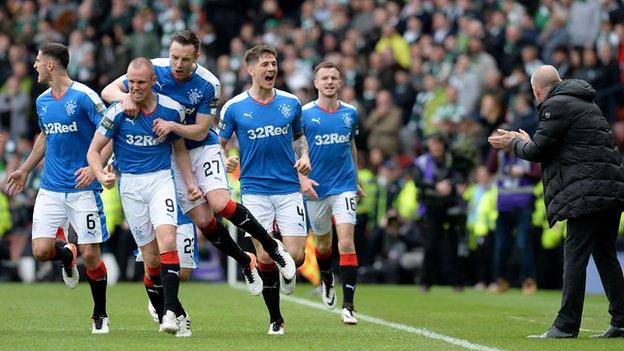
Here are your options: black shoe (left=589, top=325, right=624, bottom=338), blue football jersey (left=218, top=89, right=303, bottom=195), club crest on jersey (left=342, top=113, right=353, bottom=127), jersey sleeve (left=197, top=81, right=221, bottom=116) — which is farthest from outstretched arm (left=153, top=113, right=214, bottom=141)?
black shoe (left=589, top=325, right=624, bottom=338)

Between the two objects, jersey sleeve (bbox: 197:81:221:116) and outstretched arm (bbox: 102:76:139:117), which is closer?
outstretched arm (bbox: 102:76:139:117)

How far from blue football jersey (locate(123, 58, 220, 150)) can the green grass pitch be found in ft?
6.74

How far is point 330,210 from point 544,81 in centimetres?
336

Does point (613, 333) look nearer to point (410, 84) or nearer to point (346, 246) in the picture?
point (346, 246)

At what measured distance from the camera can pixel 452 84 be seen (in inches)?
1017

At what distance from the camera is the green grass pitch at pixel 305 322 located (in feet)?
39.2

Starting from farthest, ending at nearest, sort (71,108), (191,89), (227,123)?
(227,123)
(71,108)
(191,89)

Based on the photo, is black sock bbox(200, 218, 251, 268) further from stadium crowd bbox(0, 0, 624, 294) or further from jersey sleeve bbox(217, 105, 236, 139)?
stadium crowd bbox(0, 0, 624, 294)

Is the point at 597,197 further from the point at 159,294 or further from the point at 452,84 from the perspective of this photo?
the point at 452,84

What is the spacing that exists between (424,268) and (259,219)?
8771 millimetres

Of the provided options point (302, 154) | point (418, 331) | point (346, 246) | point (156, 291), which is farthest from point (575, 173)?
point (156, 291)

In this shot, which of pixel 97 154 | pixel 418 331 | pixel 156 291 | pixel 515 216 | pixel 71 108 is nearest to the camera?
pixel 97 154

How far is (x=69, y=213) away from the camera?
13305mm

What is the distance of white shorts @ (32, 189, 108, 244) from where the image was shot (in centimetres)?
1319
